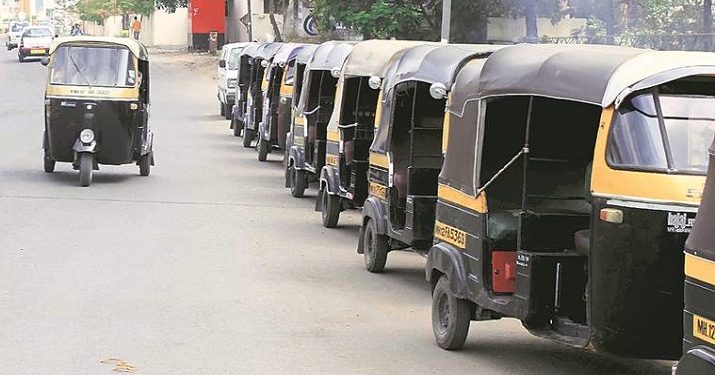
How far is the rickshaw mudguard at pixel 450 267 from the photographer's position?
30.0 feet

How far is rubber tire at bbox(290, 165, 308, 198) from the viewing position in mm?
18688

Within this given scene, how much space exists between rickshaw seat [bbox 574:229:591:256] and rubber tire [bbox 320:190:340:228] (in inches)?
287

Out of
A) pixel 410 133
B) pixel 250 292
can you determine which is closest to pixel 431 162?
pixel 410 133

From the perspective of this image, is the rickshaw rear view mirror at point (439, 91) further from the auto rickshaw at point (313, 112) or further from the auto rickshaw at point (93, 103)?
the auto rickshaw at point (93, 103)

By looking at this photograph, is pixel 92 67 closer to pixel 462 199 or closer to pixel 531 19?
pixel 462 199

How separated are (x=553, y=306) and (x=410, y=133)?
14.0ft

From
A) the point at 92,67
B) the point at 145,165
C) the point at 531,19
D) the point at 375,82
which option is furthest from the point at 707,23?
the point at 375,82

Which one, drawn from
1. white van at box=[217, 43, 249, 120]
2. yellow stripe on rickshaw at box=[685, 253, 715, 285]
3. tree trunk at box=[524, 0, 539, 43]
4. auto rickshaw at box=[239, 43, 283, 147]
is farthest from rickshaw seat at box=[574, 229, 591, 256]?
tree trunk at box=[524, 0, 539, 43]

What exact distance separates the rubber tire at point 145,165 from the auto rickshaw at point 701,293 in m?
14.9

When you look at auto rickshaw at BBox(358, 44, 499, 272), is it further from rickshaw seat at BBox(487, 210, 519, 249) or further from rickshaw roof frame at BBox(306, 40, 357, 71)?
rickshaw roof frame at BBox(306, 40, 357, 71)

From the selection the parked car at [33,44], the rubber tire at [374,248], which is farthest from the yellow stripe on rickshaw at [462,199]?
the parked car at [33,44]

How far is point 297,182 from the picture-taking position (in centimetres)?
1875

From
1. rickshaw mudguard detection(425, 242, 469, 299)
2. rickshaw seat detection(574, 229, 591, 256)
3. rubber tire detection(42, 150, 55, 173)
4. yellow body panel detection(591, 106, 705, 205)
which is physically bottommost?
rubber tire detection(42, 150, 55, 173)

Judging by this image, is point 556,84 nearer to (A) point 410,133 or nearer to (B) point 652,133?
(B) point 652,133
